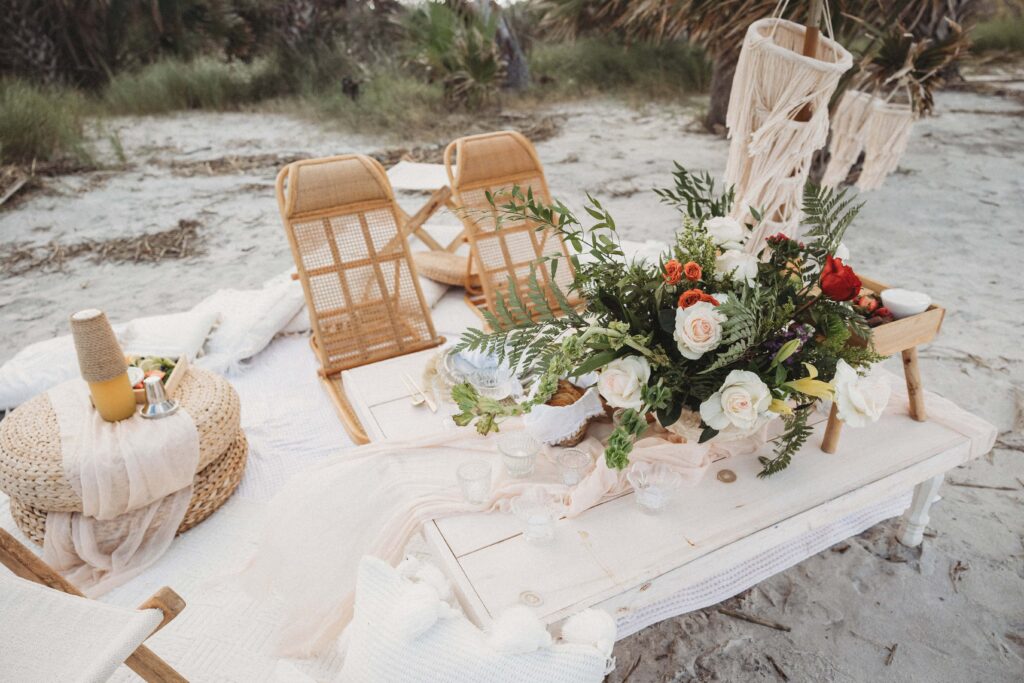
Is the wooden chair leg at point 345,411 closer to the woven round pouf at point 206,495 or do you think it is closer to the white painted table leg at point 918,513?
the woven round pouf at point 206,495

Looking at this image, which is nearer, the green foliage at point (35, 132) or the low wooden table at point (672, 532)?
the low wooden table at point (672, 532)

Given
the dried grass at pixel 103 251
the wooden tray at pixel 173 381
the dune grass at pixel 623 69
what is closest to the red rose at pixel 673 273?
the wooden tray at pixel 173 381

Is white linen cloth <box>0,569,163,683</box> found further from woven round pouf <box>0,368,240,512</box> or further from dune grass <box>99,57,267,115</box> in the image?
dune grass <box>99,57,267,115</box>

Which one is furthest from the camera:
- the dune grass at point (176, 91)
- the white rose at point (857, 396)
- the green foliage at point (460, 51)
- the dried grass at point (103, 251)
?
the dune grass at point (176, 91)

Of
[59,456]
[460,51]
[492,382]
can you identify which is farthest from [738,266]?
[460,51]

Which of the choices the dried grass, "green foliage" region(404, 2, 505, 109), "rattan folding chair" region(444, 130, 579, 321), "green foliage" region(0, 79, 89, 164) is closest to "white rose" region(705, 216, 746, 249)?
"rattan folding chair" region(444, 130, 579, 321)

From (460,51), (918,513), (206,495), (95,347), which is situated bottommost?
(918,513)

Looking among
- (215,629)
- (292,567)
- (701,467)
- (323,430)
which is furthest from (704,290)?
(323,430)

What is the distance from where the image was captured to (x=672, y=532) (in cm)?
144

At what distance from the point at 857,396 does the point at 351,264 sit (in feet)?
7.09

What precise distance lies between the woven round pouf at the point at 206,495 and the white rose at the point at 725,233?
5.93 feet

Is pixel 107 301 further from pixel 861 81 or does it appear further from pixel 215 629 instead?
pixel 861 81

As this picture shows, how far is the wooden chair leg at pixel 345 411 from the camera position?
238 cm

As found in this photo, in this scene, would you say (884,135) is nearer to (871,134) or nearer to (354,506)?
(871,134)
